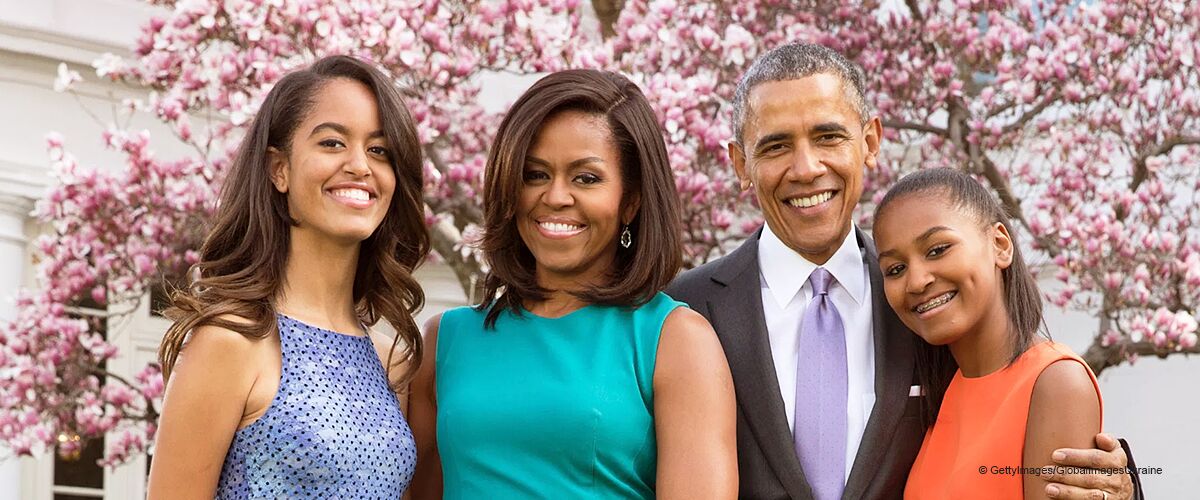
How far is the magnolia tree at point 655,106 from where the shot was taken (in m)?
6.15

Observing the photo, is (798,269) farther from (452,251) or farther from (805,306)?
(452,251)

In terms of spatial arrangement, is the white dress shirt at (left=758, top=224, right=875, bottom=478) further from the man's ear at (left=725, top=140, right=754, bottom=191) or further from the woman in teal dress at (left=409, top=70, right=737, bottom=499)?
the woman in teal dress at (left=409, top=70, right=737, bottom=499)

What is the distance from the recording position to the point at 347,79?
3359mm

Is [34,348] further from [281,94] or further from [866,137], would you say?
[866,137]

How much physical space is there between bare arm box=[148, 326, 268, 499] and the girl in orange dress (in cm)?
139

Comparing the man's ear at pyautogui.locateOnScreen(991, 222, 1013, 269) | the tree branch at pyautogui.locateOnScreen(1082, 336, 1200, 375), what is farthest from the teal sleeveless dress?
the tree branch at pyautogui.locateOnScreen(1082, 336, 1200, 375)

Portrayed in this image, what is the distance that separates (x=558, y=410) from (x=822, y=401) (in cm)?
63

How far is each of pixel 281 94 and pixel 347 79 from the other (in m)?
0.14

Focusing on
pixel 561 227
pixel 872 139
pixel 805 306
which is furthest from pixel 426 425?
pixel 872 139

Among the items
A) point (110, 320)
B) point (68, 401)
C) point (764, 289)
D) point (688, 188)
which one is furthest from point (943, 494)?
point (110, 320)

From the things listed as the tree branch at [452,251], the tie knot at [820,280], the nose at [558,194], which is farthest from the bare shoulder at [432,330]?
the tree branch at [452,251]

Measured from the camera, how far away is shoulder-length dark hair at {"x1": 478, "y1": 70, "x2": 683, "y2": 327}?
3283 millimetres

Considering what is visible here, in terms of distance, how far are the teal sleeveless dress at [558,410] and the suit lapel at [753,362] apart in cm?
24

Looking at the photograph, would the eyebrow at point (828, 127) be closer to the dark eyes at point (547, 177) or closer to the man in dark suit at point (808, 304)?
the man in dark suit at point (808, 304)
